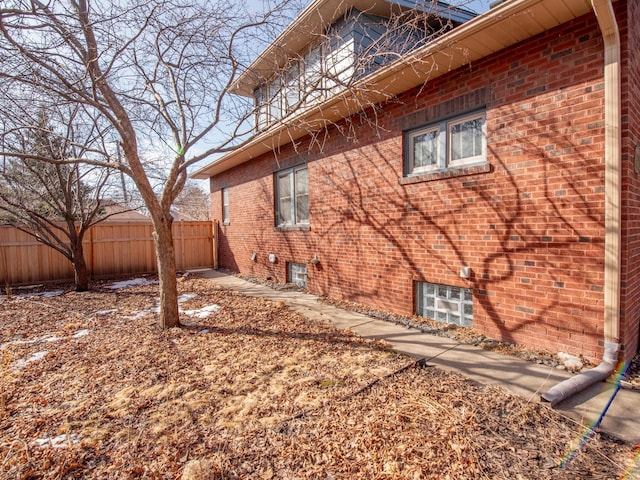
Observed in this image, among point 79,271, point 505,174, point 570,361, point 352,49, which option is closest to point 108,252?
point 79,271

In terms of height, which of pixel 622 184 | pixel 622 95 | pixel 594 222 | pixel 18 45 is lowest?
pixel 594 222

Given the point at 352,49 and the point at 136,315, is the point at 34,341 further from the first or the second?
the point at 352,49

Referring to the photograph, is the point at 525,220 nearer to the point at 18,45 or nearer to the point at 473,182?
the point at 473,182

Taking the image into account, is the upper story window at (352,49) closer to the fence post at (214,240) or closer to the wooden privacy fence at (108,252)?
the fence post at (214,240)

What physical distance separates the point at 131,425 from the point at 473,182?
433 cm

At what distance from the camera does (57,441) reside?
2275 millimetres

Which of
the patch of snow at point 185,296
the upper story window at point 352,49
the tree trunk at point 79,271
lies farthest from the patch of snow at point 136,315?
the upper story window at point 352,49

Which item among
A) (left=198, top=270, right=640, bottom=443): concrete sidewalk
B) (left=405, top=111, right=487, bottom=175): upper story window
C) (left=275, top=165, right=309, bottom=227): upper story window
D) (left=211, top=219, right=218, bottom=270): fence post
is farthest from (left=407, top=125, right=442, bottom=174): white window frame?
(left=211, top=219, right=218, bottom=270): fence post

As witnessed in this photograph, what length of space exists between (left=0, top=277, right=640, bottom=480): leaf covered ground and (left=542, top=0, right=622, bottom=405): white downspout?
1.17 meters

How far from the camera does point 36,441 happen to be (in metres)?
2.28

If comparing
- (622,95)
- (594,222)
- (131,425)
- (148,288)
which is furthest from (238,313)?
(622,95)

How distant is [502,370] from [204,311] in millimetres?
4684

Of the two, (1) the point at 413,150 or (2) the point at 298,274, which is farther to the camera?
(2) the point at 298,274

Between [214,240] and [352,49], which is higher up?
[352,49]
